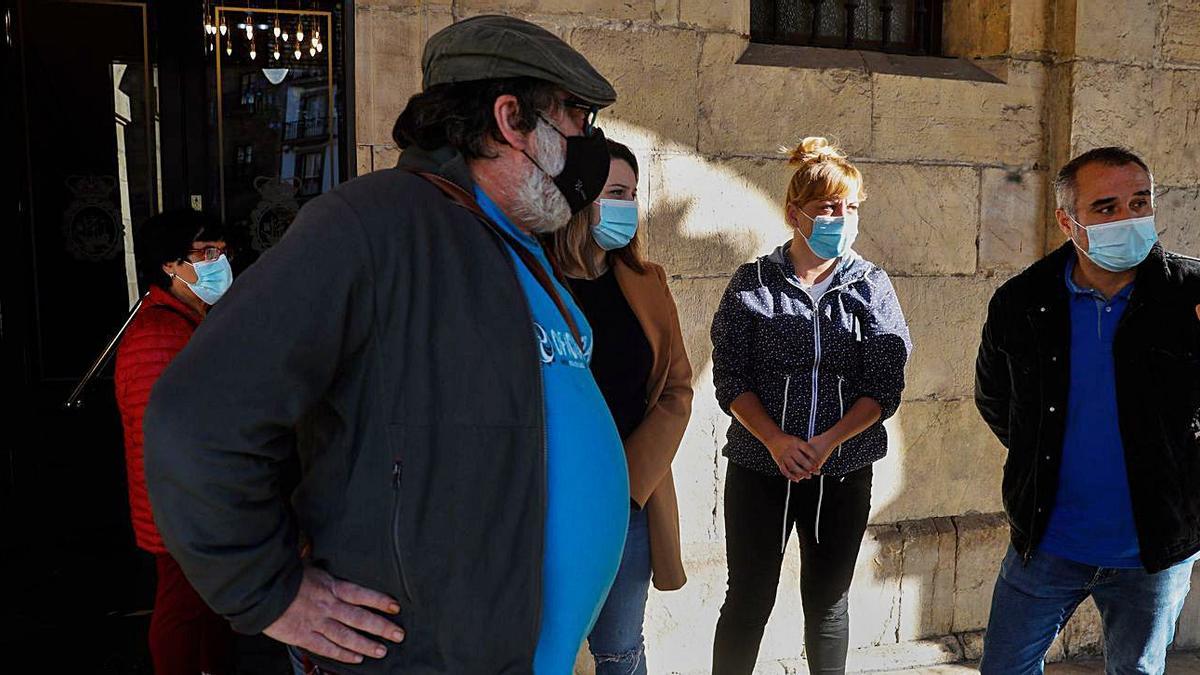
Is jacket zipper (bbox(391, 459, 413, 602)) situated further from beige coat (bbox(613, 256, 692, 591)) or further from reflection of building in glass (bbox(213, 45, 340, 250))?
reflection of building in glass (bbox(213, 45, 340, 250))

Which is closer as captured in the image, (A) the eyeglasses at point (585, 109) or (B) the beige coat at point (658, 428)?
(A) the eyeglasses at point (585, 109)

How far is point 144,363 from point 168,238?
0.47m

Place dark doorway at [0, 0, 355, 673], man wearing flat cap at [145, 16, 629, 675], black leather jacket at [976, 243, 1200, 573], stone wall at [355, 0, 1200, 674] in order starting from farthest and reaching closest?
dark doorway at [0, 0, 355, 673] < stone wall at [355, 0, 1200, 674] < black leather jacket at [976, 243, 1200, 573] < man wearing flat cap at [145, 16, 629, 675]

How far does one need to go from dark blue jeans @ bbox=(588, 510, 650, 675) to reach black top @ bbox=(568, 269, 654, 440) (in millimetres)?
290

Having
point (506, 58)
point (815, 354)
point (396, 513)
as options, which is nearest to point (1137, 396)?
point (815, 354)

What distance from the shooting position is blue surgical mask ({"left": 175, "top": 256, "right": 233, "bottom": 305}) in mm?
3471

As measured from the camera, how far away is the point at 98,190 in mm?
4922

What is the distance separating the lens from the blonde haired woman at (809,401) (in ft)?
11.1

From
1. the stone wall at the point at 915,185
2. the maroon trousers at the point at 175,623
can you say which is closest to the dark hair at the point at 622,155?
the stone wall at the point at 915,185

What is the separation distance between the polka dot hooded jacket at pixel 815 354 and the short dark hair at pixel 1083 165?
0.62 meters

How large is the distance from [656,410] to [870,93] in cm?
190

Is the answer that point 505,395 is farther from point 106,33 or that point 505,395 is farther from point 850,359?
point 106,33

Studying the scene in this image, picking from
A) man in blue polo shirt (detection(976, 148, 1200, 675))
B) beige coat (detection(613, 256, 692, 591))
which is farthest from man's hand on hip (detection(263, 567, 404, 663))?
man in blue polo shirt (detection(976, 148, 1200, 675))

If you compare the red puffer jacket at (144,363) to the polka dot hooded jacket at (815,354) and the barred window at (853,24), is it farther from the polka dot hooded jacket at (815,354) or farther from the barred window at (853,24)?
the barred window at (853,24)
